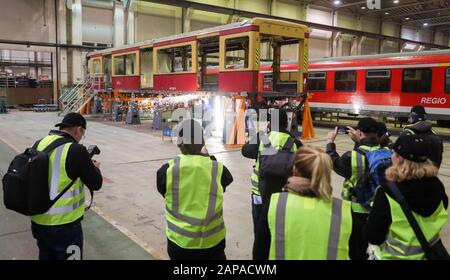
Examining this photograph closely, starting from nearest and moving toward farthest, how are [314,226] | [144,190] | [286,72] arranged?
[314,226], [144,190], [286,72]

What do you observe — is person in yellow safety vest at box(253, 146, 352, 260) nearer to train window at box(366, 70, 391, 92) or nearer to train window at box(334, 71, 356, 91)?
train window at box(366, 70, 391, 92)

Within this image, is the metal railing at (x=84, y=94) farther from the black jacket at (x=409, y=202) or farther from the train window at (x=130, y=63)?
the black jacket at (x=409, y=202)

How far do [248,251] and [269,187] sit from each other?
57.5 inches

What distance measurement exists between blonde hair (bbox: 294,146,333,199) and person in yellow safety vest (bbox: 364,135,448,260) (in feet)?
1.43

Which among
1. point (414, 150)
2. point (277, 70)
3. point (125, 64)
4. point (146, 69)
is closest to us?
point (414, 150)

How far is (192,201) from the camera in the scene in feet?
8.77

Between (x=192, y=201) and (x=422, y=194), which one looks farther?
(x=192, y=201)

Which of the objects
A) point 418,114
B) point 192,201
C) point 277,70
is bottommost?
point 192,201

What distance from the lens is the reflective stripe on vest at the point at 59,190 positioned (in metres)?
2.93

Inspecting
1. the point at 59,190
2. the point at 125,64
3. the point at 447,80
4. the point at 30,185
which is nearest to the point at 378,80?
the point at 447,80

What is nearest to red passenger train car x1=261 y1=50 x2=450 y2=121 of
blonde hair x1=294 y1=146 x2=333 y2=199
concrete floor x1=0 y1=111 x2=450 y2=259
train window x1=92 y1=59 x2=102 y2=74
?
concrete floor x1=0 y1=111 x2=450 y2=259

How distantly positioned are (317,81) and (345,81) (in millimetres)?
1647

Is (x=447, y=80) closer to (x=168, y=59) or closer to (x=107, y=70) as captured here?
(x=168, y=59)
